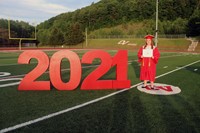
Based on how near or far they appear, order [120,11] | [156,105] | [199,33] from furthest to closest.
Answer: [120,11]
[199,33]
[156,105]

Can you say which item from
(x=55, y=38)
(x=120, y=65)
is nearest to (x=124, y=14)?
(x=55, y=38)

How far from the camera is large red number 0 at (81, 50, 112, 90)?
6484 mm

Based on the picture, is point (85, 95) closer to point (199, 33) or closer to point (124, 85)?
point (124, 85)

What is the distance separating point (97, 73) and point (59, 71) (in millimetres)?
1089

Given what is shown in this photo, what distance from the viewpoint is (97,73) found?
6.57 m

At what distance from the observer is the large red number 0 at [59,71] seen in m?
6.35

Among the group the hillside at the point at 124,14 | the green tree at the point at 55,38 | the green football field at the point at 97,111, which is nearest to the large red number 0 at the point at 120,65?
the green football field at the point at 97,111

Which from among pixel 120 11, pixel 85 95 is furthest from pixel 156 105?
pixel 120 11

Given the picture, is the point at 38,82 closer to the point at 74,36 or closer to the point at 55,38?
the point at 55,38

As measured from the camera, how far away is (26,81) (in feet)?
20.7

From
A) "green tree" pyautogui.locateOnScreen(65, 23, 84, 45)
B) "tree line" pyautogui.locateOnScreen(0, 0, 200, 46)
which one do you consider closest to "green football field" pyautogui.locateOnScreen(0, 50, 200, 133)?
"green tree" pyautogui.locateOnScreen(65, 23, 84, 45)

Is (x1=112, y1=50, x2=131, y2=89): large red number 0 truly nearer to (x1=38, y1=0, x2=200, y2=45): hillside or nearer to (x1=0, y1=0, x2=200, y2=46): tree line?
(x1=0, y1=0, x2=200, y2=46): tree line

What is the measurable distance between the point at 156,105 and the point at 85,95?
1.82m

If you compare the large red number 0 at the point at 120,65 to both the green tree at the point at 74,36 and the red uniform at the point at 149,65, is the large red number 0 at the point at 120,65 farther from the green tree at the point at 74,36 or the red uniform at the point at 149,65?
the green tree at the point at 74,36
